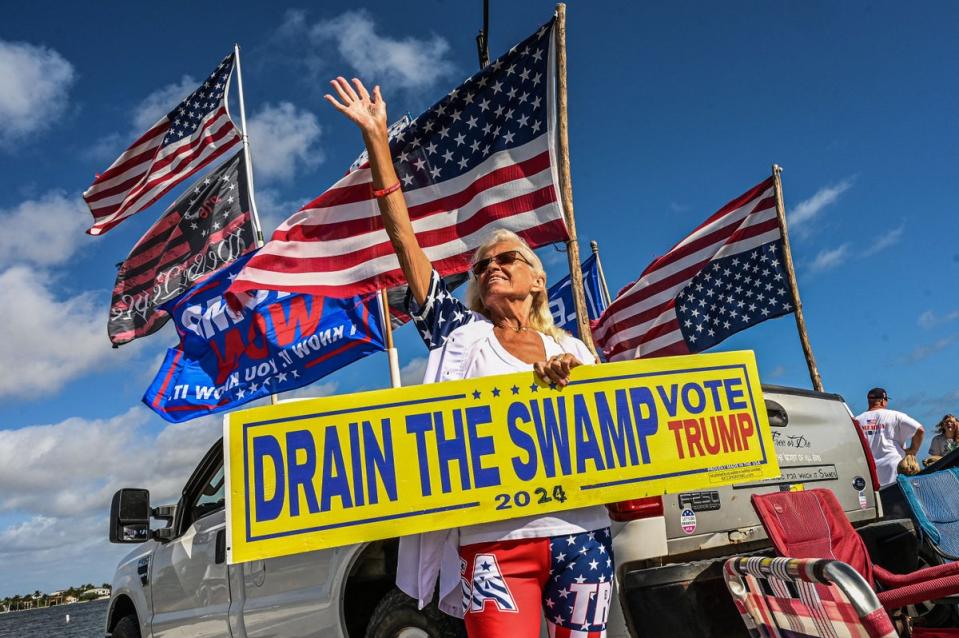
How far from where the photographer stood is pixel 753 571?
2799 millimetres

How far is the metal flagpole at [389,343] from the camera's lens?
27.8 feet

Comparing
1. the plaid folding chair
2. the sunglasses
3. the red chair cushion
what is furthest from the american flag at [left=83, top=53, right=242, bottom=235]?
the plaid folding chair

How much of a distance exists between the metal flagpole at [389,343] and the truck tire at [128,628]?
11.4ft

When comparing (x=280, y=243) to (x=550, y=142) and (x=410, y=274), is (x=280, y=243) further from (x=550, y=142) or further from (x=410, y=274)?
(x=410, y=274)

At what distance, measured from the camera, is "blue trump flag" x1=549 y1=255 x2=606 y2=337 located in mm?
11974

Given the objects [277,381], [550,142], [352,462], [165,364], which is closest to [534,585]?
[352,462]

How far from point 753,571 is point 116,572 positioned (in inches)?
221

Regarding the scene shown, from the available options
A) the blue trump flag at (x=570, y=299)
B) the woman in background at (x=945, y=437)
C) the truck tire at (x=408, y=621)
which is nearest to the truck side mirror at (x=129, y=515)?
the truck tire at (x=408, y=621)

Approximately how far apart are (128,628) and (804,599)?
5.50 m

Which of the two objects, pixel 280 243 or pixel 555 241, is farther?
pixel 280 243

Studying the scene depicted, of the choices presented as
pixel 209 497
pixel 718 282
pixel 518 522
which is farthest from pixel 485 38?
pixel 518 522

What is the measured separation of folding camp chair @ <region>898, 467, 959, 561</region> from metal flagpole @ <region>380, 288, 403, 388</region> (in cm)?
518

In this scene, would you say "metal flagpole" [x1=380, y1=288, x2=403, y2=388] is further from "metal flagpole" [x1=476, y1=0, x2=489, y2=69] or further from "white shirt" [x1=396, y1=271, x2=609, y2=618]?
"white shirt" [x1=396, y1=271, x2=609, y2=618]

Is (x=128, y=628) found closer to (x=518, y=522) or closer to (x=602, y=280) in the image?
(x=518, y=522)
